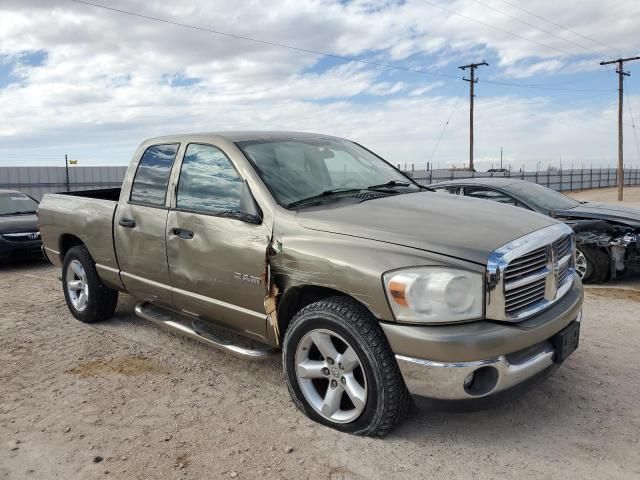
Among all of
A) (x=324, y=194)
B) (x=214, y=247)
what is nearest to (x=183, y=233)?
(x=214, y=247)

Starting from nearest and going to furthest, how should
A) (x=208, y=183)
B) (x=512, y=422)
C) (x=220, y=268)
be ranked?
(x=512, y=422)
(x=220, y=268)
(x=208, y=183)

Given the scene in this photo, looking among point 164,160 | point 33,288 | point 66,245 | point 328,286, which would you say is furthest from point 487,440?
point 33,288

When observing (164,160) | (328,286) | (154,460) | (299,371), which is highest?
(164,160)

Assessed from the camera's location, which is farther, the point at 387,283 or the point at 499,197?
the point at 499,197

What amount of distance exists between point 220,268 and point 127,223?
1.32 meters

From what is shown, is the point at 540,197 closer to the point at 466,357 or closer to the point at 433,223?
the point at 433,223

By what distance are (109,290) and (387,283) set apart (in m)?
3.58

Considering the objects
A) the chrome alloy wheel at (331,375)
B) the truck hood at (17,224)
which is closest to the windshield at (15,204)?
the truck hood at (17,224)

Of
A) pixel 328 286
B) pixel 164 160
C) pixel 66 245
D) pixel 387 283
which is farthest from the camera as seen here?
pixel 66 245

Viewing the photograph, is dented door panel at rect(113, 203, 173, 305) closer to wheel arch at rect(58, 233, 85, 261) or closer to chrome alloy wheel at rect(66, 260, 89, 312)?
chrome alloy wheel at rect(66, 260, 89, 312)

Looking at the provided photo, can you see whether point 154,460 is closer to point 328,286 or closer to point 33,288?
point 328,286

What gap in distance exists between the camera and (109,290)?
5410 millimetres

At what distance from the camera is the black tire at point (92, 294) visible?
5.29 m

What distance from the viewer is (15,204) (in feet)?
34.1
